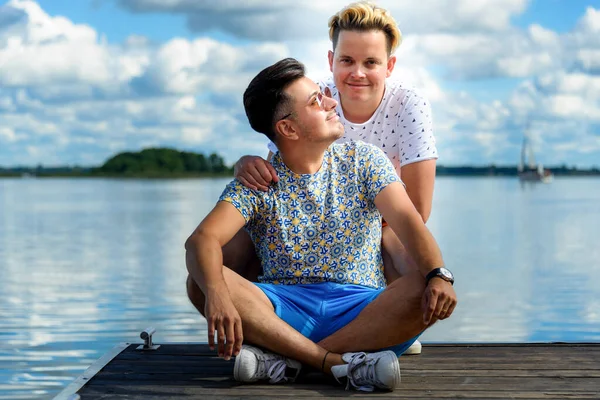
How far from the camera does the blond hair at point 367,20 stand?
13.8 feet

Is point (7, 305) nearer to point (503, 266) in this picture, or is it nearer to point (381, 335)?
point (381, 335)

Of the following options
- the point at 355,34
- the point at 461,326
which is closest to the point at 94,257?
the point at 461,326

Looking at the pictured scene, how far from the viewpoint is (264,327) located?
353 cm

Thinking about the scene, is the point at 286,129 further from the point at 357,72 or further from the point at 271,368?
the point at 271,368

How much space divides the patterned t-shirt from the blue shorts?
56 mm

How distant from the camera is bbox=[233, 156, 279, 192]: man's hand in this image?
3.66 m

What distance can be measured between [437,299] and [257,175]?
37.7 inches

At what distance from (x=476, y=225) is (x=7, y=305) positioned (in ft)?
66.3

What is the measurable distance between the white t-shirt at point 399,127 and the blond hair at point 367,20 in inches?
12.6

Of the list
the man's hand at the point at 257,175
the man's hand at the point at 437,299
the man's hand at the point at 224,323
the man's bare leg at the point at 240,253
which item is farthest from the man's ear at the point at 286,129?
the man's hand at the point at 437,299

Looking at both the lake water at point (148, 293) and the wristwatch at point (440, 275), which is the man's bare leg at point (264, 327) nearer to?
the wristwatch at point (440, 275)

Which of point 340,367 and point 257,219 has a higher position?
point 257,219

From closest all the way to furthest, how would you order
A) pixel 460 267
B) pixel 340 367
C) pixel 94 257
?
pixel 340 367
pixel 460 267
pixel 94 257

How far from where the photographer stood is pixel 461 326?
30.3 feet
